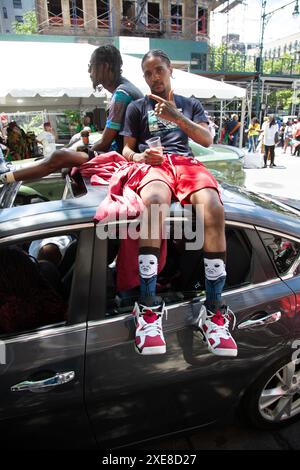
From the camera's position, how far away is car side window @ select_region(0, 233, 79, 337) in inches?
70.7

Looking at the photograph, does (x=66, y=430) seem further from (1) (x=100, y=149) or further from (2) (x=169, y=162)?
(1) (x=100, y=149)

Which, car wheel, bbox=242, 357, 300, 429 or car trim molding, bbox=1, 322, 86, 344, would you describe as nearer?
car trim molding, bbox=1, 322, 86, 344

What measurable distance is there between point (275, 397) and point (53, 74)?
7.75 meters

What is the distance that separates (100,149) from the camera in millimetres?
2891

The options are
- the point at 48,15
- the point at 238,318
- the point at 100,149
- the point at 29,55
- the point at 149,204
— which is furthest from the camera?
the point at 48,15

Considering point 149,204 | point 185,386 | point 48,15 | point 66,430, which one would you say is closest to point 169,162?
point 149,204

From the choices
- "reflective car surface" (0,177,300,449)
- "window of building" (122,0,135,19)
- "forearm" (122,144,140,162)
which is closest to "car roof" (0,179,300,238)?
"reflective car surface" (0,177,300,449)

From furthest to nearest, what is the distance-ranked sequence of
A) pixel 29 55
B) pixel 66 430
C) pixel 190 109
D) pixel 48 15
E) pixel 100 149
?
pixel 48 15, pixel 29 55, pixel 100 149, pixel 190 109, pixel 66 430

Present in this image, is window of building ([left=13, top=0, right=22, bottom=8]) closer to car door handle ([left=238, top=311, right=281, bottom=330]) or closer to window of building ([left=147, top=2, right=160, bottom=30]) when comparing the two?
window of building ([left=147, top=2, right=160, bottom=30])

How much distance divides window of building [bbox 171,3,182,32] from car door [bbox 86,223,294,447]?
102ft

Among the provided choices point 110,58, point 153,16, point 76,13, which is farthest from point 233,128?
point 76,13

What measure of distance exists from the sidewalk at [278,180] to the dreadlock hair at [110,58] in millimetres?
6643

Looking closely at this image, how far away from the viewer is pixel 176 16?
92.9 feet
